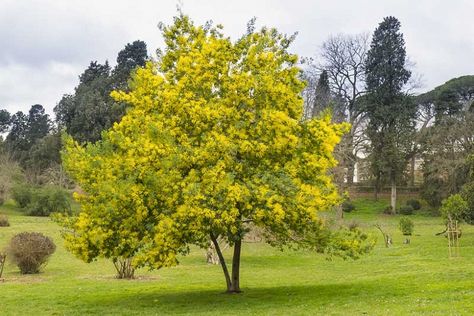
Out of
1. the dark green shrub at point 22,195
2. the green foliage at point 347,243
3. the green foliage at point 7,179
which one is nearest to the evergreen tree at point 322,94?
the dark green shrub at point 22,195

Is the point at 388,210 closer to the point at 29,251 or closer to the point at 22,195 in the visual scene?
the point at 22,195

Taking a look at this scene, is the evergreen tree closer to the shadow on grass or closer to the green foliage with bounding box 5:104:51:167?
the shadow on grass

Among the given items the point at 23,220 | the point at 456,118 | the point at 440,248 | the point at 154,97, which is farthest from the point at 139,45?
the point at 154,97

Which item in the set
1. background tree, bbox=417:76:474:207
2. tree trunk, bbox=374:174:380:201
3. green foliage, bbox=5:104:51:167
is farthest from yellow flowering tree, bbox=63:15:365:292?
green foliage, bbox=5:104:51:167

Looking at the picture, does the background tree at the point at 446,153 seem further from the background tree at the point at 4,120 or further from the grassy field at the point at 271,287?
the background tree at the point at 4,120

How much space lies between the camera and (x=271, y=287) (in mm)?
20609

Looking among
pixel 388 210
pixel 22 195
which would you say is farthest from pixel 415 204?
pixel 22 195

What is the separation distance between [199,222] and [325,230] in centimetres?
396

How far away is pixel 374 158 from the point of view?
67375 millimetres

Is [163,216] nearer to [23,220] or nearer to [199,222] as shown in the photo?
[199,222]

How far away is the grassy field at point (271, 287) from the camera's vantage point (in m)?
15.3

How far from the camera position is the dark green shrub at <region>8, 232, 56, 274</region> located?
25.6 m

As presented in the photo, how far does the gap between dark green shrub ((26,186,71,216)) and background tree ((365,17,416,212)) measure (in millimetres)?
32824

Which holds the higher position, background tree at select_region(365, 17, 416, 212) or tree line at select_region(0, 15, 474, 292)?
background tree at select_region(365, 17, 416, 212)
